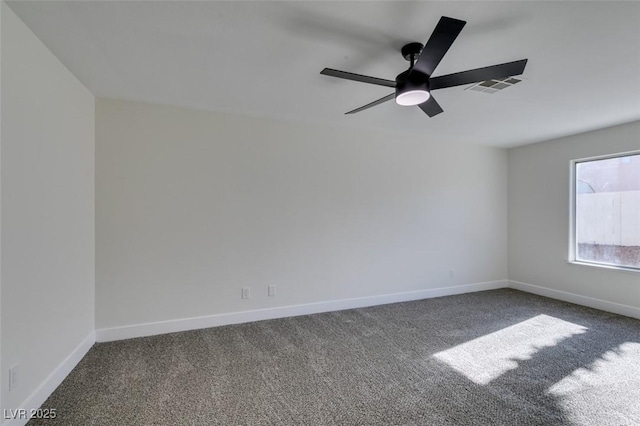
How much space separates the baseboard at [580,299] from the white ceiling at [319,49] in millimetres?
2390

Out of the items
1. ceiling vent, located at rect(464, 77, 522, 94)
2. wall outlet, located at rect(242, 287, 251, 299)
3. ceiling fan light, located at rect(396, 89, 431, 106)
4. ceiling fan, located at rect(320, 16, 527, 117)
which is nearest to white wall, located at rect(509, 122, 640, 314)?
ceiling vent, located at rect(464, 77, 522, 94)

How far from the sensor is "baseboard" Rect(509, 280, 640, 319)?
372cm

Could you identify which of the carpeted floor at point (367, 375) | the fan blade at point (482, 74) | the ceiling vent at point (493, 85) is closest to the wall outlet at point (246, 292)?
the carpeted floor at point (367, 375)

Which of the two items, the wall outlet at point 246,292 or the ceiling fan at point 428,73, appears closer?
the ceiling fan at point 428,73

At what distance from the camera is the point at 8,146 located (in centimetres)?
171

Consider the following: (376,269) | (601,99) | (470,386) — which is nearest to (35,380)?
(470,386)

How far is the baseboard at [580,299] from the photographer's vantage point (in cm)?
372

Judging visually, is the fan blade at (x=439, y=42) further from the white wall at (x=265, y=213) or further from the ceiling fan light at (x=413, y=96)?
the white wall at (x=265, y=213)

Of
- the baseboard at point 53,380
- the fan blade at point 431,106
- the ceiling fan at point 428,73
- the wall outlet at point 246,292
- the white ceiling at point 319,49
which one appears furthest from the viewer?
the wall outlet at point 246,292

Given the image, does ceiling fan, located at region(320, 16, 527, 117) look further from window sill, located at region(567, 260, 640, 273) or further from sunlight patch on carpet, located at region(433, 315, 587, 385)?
window sill, located at region(567, 260, 640, 273)

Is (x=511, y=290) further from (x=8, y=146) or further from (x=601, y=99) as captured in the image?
(x=8, y=146)

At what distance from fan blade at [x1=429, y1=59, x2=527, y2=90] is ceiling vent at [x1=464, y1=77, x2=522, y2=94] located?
789mm

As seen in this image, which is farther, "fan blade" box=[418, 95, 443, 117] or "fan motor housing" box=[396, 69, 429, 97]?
"fan blade" box=[418, 95, 443, 117]

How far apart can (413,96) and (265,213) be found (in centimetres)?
217
